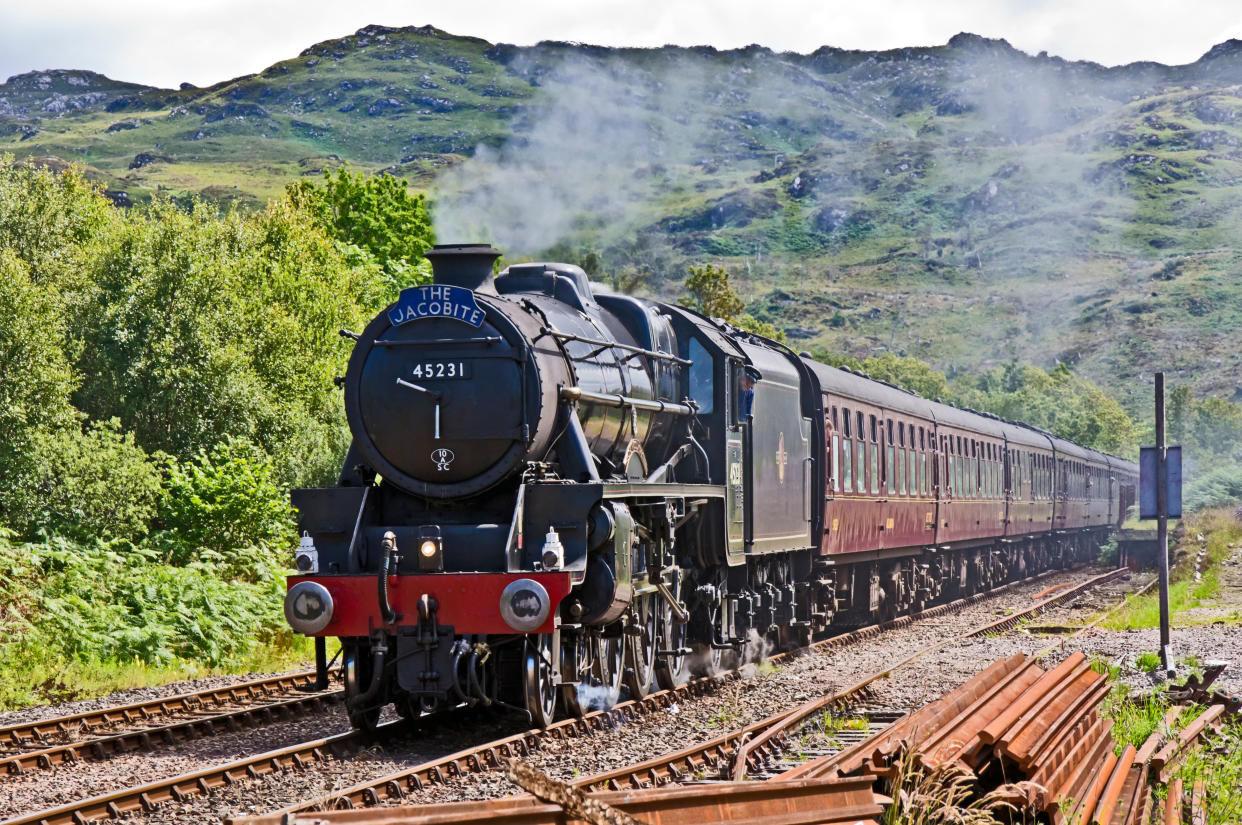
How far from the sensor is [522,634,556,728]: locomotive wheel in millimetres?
10000

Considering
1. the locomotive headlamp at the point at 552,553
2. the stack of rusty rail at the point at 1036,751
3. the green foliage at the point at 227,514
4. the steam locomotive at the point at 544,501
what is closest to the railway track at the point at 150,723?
the steam locomotive at the point at 544,501

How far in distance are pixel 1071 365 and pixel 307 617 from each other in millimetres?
120812

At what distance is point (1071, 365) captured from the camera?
402ft

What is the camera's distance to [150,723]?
1108 cm

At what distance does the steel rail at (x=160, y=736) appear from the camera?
30.0 feet

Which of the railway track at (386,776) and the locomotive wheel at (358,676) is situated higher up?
the locomotive wheel at (358,676)

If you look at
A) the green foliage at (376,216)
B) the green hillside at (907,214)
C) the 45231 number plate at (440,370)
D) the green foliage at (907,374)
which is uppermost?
the green hillside at (907,214)

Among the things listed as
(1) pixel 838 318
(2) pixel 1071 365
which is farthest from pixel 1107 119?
(2) pixel 1071 365

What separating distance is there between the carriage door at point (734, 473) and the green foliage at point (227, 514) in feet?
28.3

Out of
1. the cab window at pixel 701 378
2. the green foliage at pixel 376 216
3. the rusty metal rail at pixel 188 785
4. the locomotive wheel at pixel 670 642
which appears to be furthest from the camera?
the green foliage at pixel 376 216

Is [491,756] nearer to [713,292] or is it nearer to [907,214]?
[713,292]

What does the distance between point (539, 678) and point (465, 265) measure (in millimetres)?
3407

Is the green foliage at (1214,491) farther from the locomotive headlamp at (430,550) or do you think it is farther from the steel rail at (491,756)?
the locomotive headlamp at (430,550)

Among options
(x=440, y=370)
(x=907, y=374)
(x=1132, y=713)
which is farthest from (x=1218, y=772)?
(x=907, y=374)
